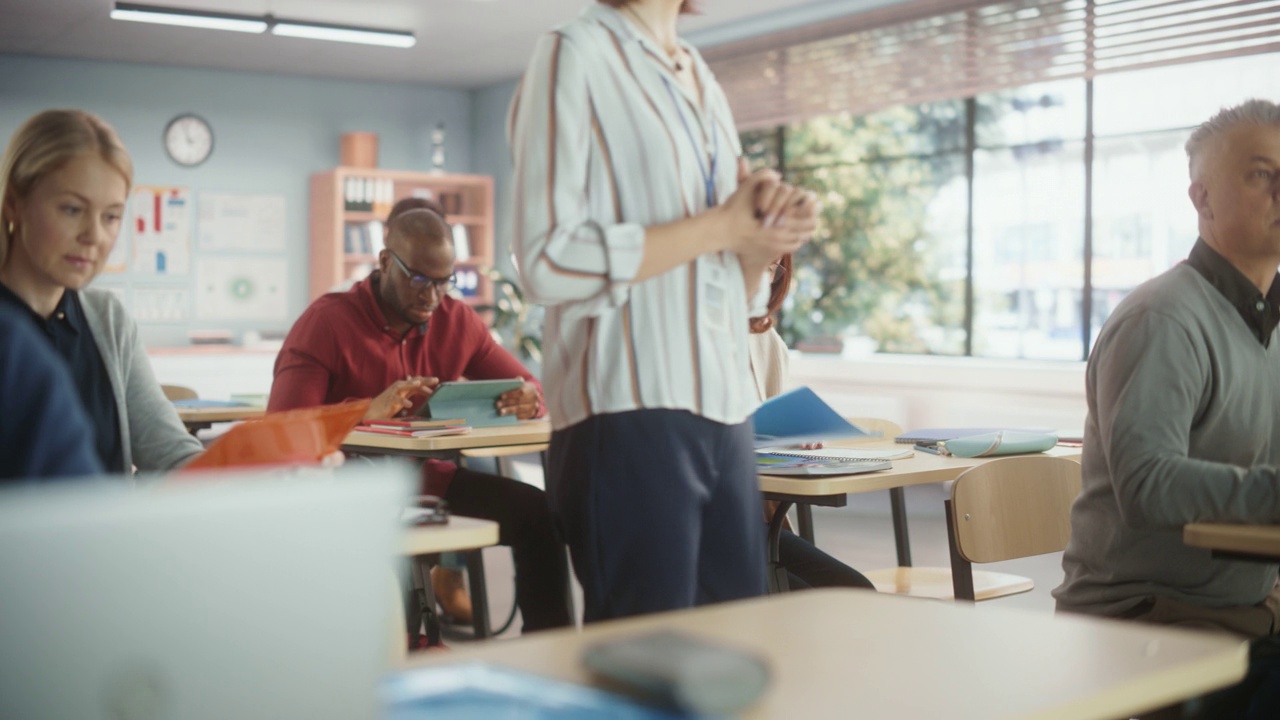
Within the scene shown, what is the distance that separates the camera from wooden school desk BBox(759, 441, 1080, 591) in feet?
7.32

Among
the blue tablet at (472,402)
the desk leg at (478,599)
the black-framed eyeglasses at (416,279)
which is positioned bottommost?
the desk leg at (478,599)

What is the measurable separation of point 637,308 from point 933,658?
0.59m

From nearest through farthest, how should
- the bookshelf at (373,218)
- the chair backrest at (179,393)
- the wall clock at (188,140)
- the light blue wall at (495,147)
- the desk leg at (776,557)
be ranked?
1. the desk leg at (776,557)
2. the chair backrest at (179,393)
3. the wall clock at (188,140)
4. the bookshelf at (373,218)
5. the light blue wall at (495,147)

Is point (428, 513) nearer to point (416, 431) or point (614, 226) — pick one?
point (614, 226)

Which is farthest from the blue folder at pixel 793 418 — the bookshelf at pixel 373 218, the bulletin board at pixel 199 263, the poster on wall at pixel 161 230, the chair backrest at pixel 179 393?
the poster on wall at pixel 161 230

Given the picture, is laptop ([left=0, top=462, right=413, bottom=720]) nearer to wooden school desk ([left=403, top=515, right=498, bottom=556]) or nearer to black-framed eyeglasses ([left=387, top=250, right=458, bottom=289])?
wooden school desk ([left=403, top=515, right=498, bottom=556])

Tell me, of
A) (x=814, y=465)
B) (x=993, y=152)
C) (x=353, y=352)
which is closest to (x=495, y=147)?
(x=993, y=152)

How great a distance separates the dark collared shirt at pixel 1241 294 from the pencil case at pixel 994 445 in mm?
762

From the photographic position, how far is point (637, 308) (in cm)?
139

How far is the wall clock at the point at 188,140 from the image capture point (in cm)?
862

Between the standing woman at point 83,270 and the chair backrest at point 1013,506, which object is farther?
the chair backrest at point 1013,506

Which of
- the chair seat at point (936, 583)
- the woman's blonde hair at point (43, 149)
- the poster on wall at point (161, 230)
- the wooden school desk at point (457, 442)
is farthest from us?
the poster on wall at point (161, 230)

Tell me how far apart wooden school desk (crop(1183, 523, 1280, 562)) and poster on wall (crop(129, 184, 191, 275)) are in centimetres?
807

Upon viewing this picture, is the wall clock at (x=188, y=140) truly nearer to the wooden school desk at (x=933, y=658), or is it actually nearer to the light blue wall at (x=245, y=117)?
the light blue wall at (x=245, y=117)
